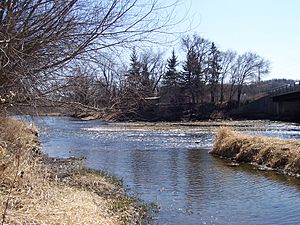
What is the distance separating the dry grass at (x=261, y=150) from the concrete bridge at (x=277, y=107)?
32.9m

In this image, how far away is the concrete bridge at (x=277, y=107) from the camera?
2245 inches

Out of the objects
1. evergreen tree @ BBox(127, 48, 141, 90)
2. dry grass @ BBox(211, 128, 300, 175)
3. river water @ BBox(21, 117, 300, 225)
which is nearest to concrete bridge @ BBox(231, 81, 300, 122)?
dry grass @ BBox(211, 128, 300, 175)

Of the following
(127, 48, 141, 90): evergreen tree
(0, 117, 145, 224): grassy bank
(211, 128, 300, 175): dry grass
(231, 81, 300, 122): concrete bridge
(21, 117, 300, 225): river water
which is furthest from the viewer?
(231, 81, 300, 122): concrete bridge

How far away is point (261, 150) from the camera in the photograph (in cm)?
1956

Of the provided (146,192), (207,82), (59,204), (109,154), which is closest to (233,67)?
(207,82)

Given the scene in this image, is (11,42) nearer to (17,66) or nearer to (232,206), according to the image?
(17,66)

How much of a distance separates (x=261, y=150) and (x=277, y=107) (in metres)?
45.1

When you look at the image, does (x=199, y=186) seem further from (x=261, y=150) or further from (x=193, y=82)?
(x=193, y=82)

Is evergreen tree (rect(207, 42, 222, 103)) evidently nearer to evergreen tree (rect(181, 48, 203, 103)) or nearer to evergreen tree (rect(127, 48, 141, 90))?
evergreen tree (rect(181, 48, 203, 103))

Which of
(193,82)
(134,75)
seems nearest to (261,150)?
(134,75)

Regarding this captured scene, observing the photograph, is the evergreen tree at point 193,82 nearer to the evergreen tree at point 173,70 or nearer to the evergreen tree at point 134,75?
the evergreen tree at point 173,70

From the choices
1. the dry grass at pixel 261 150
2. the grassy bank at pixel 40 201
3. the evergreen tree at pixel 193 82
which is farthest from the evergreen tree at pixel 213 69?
the grassy bank at pixel 40 201

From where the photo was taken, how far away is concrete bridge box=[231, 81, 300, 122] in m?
57.0

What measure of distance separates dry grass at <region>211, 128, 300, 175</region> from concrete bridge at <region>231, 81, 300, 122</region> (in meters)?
32.9
